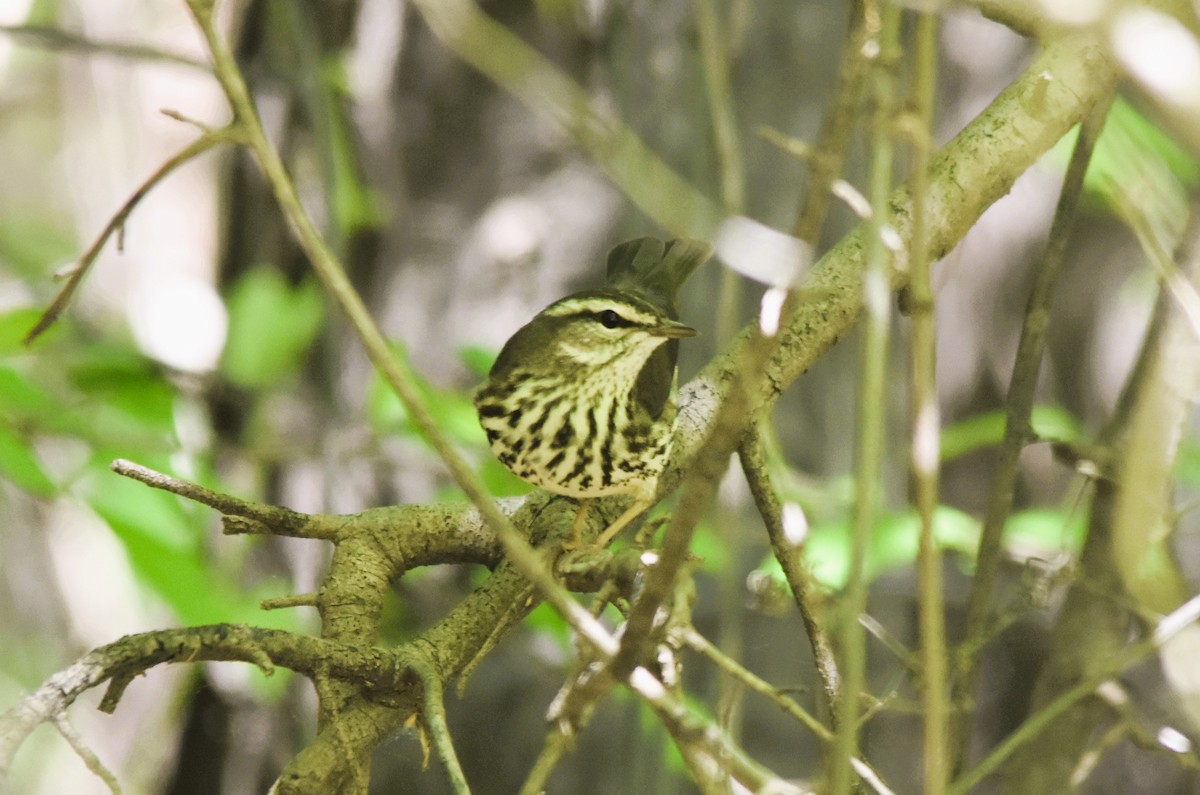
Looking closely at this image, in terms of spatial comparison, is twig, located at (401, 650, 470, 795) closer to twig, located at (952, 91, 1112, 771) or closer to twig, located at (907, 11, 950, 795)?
twig, located at (907, 11, 950, 795)

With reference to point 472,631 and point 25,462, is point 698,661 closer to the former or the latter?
point 472,631

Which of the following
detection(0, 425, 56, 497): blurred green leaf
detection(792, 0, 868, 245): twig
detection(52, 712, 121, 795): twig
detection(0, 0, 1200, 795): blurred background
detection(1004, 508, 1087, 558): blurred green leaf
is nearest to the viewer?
detection(792, 0, 868, 245): twig

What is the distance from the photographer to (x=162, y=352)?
249 cm

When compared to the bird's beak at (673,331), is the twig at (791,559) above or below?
below

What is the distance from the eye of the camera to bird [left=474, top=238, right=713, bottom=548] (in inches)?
57.7

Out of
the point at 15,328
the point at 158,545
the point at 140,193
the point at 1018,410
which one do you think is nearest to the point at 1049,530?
the point at 1018,410

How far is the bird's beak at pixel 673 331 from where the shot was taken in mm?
1478

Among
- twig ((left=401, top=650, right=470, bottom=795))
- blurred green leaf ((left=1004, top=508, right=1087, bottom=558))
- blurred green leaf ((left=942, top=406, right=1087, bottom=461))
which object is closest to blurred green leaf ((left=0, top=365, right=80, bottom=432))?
twig ((left=401, top=650, right=470, bottom=795))

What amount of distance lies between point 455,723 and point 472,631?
4.08ft

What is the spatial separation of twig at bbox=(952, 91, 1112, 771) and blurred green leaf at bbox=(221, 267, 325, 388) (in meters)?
1.45

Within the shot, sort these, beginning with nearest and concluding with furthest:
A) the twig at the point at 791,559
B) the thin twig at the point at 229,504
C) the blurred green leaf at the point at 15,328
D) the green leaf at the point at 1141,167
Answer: the thin twig at the point at 229,504 → the twig at the point at 791,559 → the blurred green leaf at the point at 15,328 → the green leaf at the point at 1141,167

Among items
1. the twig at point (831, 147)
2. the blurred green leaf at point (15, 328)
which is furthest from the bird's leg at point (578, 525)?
the twig at point (831, 147)

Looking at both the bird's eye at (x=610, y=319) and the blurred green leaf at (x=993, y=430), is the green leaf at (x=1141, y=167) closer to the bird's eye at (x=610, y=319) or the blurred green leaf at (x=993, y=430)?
the blurred green leaf at (x=993, y=430)

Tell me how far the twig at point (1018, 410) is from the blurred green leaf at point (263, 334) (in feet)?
4.76
